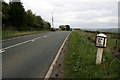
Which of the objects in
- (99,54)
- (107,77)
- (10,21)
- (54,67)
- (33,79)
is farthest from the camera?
(10,21)

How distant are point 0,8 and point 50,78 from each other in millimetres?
15882

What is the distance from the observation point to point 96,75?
3.59 metres

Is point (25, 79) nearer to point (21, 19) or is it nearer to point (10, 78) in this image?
point (10, 78)

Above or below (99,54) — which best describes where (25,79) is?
below

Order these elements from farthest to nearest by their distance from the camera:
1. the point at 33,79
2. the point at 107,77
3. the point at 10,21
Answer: the point at 10,21, the point at 33,79, the point at 107,77

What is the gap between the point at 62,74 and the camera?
391 centimetres

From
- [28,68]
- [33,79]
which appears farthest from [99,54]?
[28,68]

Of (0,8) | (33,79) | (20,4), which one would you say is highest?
(20,4)

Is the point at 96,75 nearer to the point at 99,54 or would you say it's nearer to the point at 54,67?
the point at 99,54

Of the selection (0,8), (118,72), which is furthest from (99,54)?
(0,8)

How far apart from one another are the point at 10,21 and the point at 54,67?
2906cm

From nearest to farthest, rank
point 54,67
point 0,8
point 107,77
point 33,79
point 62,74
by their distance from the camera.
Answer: point 107,77 < point 33,79 < point 62,74 < point 54,67 < point 0,8

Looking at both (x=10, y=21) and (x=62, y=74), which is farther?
(x=10, y=21)

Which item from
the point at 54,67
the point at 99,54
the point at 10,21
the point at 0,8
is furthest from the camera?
the point at 10,21
